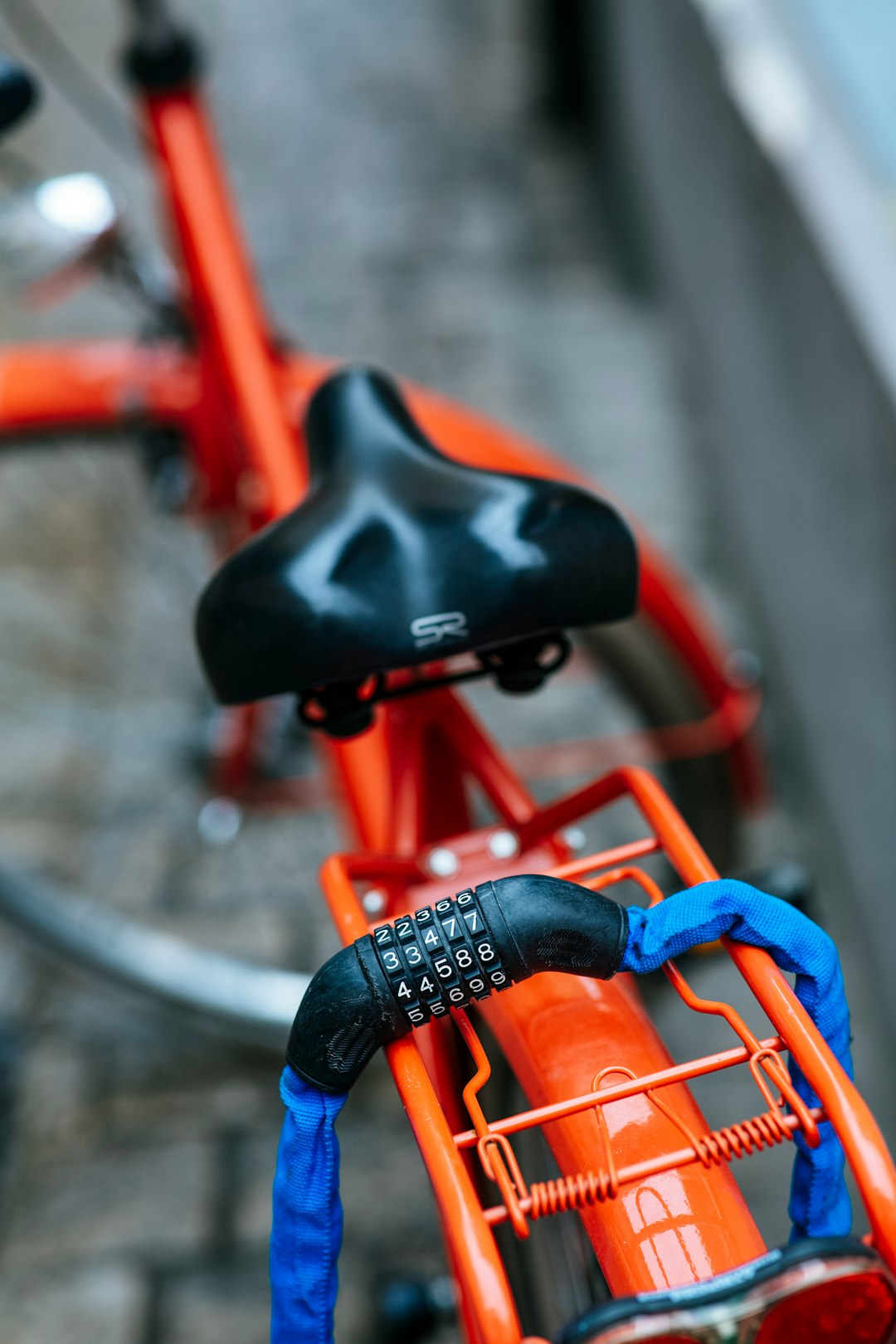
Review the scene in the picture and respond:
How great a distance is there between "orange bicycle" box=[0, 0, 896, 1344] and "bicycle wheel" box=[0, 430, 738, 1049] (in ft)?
0.05

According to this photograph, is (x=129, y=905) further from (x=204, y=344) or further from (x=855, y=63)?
(x=855, y=63)

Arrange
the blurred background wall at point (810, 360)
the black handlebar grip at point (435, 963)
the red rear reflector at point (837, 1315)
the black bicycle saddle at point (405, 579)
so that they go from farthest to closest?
the blurred background wall at point (810, 360) < the black bicycle saddle at point (405, 579) < the black handlebar grip at point (435, 963) < the red rear reflector at point (837, 1315)

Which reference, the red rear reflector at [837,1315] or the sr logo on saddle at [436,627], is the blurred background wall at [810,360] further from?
the red rear reflector at [837,1315]

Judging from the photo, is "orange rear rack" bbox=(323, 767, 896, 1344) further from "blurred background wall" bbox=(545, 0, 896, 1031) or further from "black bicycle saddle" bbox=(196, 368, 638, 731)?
"blurred background wall" bbox=(545, 0, 896, 1031)

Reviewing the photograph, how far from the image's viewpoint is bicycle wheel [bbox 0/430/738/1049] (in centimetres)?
142

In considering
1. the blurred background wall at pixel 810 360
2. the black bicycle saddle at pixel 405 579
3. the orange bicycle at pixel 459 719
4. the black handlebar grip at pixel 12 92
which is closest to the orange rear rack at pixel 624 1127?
the orange bicycle at pixel 459 719

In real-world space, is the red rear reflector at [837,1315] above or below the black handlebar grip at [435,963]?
below

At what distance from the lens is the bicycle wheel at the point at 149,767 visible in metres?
1.42

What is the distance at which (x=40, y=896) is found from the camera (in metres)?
1.39

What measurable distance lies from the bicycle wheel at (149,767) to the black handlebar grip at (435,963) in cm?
80

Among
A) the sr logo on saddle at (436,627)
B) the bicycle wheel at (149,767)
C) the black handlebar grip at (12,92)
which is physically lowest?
the bicycle wheel at (149,767)

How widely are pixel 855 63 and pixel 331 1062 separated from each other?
1.55m

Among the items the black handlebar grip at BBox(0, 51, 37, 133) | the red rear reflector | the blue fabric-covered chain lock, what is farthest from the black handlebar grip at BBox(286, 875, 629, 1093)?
the black handlebar grip at BBox(0, 51, 37, 133)

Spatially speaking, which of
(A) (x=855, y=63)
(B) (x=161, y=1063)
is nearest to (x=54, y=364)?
(B) (x=161, y=1063)
